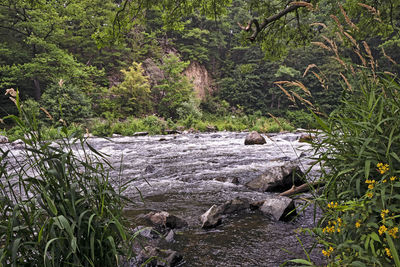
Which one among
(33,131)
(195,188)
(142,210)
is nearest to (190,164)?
(195,188)

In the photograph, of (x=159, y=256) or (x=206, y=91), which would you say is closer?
(x=159, y=256)

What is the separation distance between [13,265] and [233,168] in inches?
212

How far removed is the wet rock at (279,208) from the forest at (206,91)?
2.03 feet

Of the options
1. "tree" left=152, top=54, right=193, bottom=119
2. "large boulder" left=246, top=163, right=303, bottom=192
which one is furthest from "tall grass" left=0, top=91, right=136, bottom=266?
"tree" left=152, top=54, right=193, bottom=119

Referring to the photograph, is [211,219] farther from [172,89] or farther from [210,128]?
[172,89]

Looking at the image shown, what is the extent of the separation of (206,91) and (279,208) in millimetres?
31967

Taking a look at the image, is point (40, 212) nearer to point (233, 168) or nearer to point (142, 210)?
point (142, 210)

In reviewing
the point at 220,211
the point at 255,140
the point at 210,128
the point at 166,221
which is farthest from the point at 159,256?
the point at 210,128

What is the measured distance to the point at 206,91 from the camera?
113ft

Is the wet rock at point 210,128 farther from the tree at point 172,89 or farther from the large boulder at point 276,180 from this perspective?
the large boulder at point 276,180

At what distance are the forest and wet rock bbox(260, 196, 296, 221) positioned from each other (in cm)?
62

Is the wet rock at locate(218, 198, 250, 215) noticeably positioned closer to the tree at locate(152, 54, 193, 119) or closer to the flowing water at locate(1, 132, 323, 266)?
the flowing water at locate(1, 132, 323, 266)

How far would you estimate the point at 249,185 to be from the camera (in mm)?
4703

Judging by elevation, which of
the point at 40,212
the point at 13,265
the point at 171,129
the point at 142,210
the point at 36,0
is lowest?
the point at 171,129
